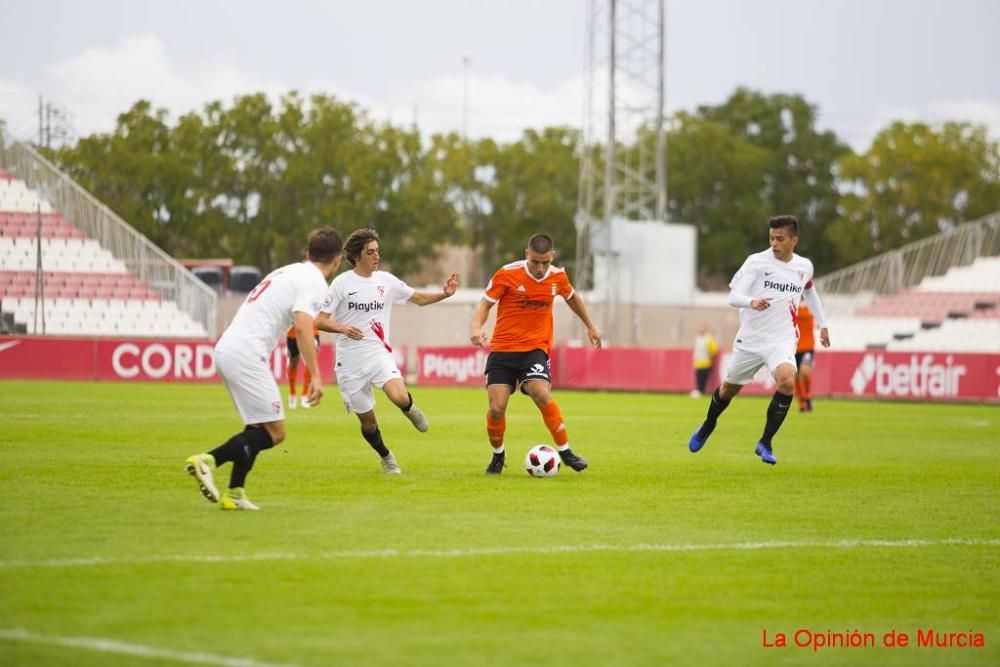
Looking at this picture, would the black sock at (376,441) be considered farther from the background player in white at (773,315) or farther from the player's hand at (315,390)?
the background player in white at (773,315)

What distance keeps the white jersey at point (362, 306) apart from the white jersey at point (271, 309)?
3.39 meters

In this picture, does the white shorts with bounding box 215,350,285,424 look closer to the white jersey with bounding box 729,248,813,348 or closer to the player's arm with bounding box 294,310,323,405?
the player's arm with bounding box 294,310,323,405

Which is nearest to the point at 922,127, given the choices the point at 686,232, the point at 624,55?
the point at 686,232

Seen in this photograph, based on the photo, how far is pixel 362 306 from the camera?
14.5 metres

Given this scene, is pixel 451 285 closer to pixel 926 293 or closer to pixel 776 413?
pixel 776 413

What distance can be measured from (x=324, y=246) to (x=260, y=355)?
0.92m

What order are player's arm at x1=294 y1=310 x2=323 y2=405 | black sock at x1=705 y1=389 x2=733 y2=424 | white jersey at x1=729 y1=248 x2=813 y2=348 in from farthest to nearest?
black sock at x1=705 y1=389 x2=733 y2=424 → white jersey at x1=729 y1=248 x2=813 y2=348 → player's arm at x1=294 y1=310 x2=323 y2=405

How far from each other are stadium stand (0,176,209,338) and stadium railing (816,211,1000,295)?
21.7 metres

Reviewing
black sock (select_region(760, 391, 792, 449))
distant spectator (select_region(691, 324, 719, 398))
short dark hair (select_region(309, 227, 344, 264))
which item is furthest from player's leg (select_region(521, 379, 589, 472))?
distant spectator (select_region(691, 324, 719, 398))

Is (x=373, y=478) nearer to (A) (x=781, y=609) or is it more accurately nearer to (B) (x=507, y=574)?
(B) (x=507, y=574)

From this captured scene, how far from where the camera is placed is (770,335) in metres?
15.6

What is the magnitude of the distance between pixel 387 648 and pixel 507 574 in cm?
198

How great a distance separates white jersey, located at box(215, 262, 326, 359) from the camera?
10750mm

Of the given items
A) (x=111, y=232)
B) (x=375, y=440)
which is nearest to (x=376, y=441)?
(x=375, y=440)
